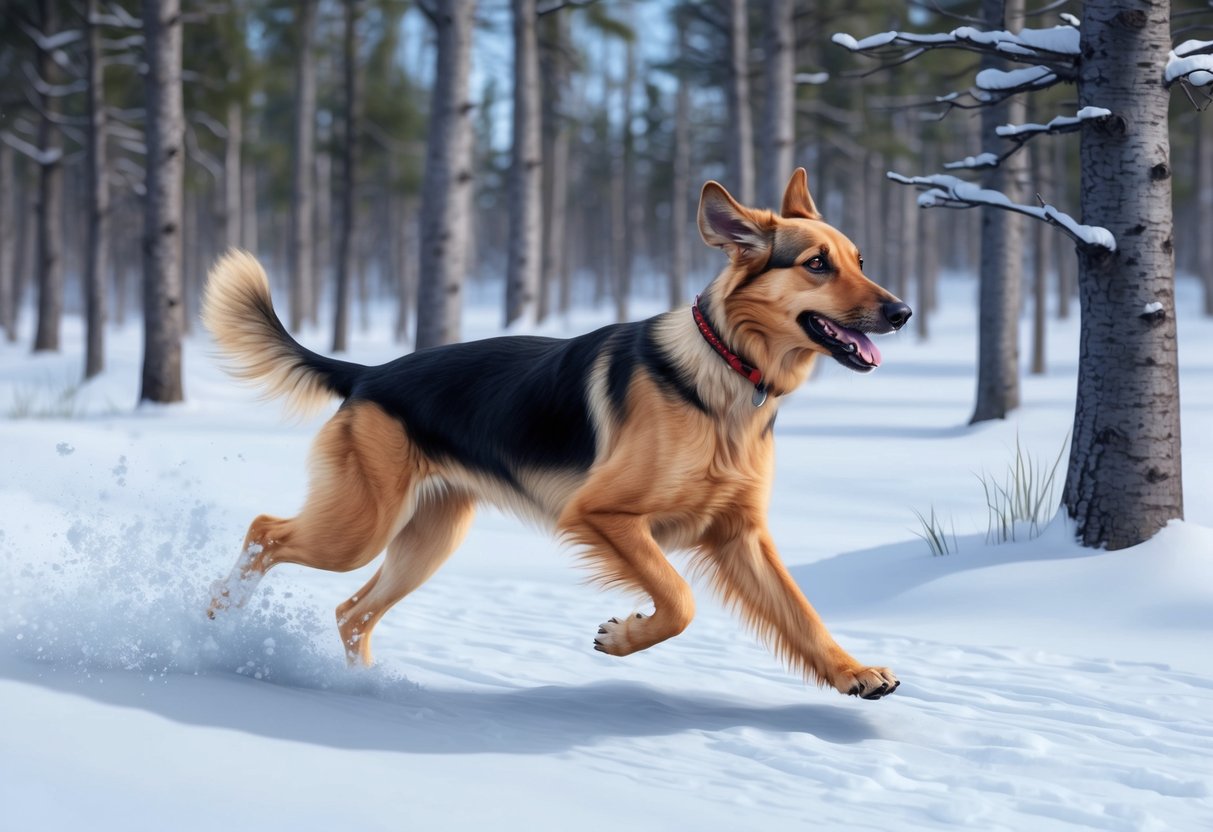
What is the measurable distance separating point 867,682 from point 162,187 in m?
11.5

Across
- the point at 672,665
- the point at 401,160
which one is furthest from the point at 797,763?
the point at 401,160

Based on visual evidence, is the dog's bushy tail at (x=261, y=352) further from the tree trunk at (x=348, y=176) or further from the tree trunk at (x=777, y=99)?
the tree trunk at (x=348, y=176)

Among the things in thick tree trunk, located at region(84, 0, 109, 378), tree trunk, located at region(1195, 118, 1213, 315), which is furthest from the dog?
tree trunk, located at region(1195, 118, 1213, 315)

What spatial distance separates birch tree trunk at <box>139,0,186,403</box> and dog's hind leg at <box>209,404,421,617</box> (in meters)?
9.71

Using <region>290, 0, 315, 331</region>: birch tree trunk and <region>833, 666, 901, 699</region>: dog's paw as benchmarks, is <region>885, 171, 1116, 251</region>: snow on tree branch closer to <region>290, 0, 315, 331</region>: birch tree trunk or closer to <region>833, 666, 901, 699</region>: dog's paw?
<region>833, 666, 901, 699</region>: dog's paw

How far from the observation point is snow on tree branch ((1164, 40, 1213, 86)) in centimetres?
557

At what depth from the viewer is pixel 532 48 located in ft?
61.7

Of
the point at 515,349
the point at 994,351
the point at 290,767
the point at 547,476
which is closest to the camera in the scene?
the point at 290,767

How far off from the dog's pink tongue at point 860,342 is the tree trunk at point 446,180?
8.30 metres

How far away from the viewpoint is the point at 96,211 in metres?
17.3

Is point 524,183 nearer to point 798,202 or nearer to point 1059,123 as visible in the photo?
point 1059,123

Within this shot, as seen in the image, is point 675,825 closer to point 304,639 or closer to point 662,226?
point 304,639

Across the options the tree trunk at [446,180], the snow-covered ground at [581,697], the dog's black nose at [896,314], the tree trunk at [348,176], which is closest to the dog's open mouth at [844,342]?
the dog's black nose at [896,314]

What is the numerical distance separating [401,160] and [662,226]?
3235cm
